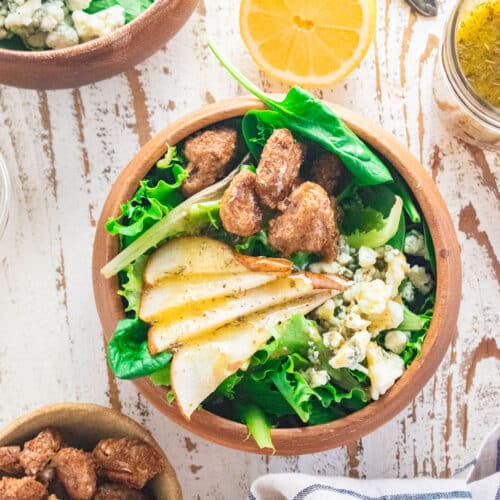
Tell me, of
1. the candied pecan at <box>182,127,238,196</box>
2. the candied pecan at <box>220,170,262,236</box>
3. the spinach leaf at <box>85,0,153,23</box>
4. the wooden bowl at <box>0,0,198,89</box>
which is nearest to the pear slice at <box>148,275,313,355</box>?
the candied pecan at <box>220,170,262,236</box>

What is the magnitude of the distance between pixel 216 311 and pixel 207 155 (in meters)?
0.29

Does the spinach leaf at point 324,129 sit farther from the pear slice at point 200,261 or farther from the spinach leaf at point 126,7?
the spinach leaf at point 126,7

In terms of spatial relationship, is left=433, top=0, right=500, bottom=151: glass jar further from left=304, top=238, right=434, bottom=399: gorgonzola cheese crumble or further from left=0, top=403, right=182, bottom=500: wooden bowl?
left=0, top=403, right=182, bottom=500: wooden bowl

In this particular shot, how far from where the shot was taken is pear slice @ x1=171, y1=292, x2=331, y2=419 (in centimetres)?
153

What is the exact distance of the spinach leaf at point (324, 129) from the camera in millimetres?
1553

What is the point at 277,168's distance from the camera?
153 cm

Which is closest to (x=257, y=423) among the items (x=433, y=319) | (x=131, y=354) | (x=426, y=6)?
(x=131, y=354)

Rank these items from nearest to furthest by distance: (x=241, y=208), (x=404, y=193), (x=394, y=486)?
(x=241, y=208), (x=404, y=193), (x=394, y=486)

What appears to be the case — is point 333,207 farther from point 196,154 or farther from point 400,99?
point 400,99

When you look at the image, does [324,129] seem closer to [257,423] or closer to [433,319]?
[433,319]

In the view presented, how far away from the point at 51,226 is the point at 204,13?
593 mm

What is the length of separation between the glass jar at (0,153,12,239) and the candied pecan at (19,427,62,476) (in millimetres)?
461

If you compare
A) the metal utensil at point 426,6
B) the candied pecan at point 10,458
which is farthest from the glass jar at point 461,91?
the candied pecan at point 10,458

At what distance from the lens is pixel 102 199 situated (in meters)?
1.92
